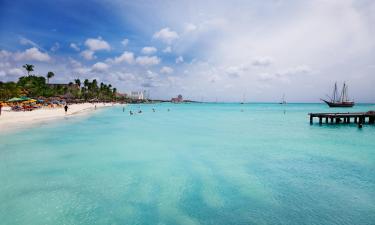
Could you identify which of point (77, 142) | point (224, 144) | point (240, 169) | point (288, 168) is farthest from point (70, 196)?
point (224, 144)

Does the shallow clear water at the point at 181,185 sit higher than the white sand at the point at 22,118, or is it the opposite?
the white sand at the point at 22,118

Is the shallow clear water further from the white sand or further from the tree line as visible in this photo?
the tree line

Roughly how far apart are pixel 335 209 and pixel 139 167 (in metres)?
9.57

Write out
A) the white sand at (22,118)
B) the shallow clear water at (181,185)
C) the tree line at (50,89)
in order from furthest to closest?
the tree line at (50,89) → the white sand at (22,118) → the shallow clear water at (181,185)

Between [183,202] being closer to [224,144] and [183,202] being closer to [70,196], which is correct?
[70,196]

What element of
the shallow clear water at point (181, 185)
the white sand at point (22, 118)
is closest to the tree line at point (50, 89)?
the white sand at point (22, 118)

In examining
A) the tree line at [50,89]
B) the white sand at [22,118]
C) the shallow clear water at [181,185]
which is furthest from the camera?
the tree line at [50,89]

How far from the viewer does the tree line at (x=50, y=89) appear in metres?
66.1

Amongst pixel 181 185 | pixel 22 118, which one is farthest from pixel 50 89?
pixel 181 185

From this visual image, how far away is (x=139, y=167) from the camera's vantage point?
13.9m

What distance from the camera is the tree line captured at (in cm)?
6606

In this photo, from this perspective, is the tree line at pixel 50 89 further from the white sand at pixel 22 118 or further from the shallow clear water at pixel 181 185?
the shallow clear water at pixel 181 185

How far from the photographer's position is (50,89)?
3716 inches

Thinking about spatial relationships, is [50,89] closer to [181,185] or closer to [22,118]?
[22,118]
